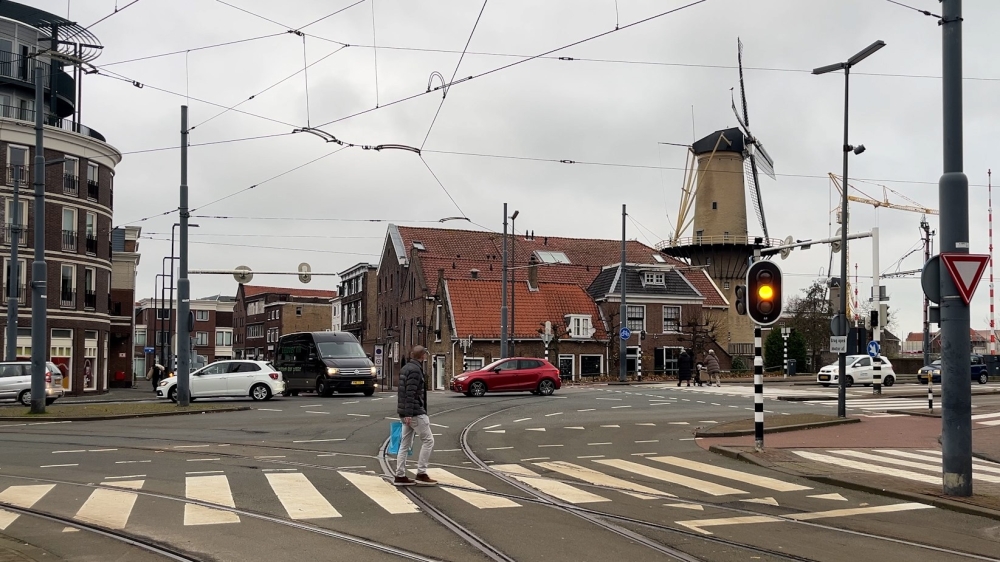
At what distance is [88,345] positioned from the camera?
2206 inches

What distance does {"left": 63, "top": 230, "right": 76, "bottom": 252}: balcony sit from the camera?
5390cm

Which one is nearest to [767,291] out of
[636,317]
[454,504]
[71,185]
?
[454,504]

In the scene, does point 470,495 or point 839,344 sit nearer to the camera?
point 470,495

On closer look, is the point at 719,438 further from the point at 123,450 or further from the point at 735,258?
the point at 735,258

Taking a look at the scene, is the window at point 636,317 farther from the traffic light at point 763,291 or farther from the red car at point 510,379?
the traffic light at point 763,291

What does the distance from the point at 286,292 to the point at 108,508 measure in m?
111

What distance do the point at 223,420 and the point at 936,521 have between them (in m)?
18.4

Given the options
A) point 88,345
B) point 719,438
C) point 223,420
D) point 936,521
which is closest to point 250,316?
point 88,345

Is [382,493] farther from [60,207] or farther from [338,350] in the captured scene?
[60,207]

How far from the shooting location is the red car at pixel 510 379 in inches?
1398

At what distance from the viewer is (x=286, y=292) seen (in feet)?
392

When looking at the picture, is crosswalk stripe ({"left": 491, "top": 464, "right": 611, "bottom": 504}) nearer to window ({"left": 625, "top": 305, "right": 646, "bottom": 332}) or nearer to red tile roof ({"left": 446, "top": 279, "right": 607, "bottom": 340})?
red tile roof ({"left": 446, "top": 279, "right": 607, "bottom": 340})

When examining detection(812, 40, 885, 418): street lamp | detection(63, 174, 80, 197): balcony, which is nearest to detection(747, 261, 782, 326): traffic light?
detection(812, 40, 885, 418): street lamp

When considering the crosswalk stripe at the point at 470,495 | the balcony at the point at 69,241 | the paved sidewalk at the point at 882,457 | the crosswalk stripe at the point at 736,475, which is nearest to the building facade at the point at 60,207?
the balcony at the point at 69,241
